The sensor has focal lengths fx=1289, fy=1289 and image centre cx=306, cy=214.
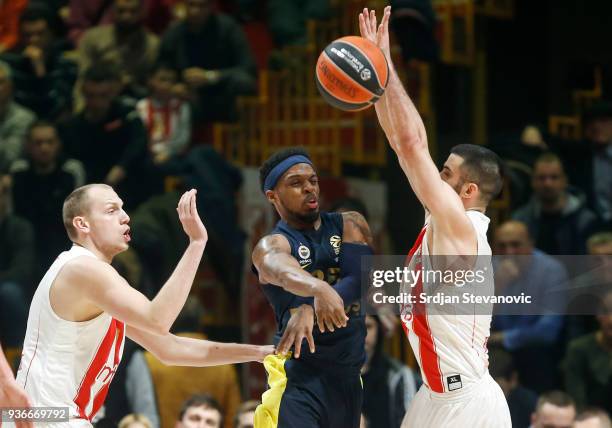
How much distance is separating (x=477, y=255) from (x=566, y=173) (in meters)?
4.59

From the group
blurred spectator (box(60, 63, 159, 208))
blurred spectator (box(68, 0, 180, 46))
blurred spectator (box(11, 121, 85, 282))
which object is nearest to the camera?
blurred spectator (box(11, 121, 85, 282))

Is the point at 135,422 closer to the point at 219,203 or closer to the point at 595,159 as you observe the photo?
the point at 219,203

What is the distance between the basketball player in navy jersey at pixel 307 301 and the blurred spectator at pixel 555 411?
2.44 meters

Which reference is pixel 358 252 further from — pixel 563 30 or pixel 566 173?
pixel 563 30

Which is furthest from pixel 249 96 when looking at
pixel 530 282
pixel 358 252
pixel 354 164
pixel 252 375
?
pixel 358 252

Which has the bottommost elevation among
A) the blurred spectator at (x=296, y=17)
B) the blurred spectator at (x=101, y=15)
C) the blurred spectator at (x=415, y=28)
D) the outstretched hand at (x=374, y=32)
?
the outstretched hand at (x=374, y=32)

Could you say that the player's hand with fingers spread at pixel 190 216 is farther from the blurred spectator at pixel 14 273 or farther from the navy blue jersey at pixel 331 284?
the blurred spectator at pixel 14 273

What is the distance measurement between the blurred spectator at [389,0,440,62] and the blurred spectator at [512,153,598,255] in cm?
159

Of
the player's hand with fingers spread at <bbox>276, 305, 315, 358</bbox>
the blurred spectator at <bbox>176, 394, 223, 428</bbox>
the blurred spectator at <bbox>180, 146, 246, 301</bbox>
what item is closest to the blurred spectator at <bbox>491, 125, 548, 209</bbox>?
the blurred spectator at <bbox>180, 146, 246, 301</bbox>

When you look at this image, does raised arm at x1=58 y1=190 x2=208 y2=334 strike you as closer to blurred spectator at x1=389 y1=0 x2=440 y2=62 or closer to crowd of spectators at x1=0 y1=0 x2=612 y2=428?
crowd of spectators at x1=0 y1=0 x2=612 y2=428

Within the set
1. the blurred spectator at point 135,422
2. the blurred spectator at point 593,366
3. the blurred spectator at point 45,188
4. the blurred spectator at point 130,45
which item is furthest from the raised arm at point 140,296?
the blurred spectator at point 130,45

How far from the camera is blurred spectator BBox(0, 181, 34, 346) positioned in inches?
386

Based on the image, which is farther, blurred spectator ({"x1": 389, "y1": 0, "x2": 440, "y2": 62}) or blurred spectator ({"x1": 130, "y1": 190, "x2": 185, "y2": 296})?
blurred spectator ({"x1": 389, "y1": 0, "x2": 440, "y2": 62})

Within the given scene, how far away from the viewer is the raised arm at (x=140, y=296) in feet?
19.6
